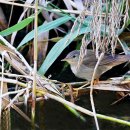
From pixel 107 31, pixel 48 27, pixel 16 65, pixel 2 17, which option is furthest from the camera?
pixel 2 17

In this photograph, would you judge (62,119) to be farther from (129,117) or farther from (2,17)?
(2,17)

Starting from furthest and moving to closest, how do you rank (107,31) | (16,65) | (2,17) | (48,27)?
(2,17), (48,27), (16,65), (107,31)

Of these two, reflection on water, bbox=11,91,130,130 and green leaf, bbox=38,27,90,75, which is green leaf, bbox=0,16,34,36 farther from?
reflection on water, bbox=11,91,130,130

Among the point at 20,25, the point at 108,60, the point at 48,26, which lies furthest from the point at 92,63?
the point at 20,25

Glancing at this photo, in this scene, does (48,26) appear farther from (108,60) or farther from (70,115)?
(70,115)

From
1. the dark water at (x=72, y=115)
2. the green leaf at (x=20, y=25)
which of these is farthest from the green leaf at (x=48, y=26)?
the dark water at (x=72, y=115)

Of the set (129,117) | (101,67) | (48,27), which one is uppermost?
(48,27)

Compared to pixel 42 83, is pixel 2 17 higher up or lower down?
higher up

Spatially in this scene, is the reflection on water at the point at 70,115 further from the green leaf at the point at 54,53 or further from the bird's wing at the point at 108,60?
the green leaf at the point at 54,53

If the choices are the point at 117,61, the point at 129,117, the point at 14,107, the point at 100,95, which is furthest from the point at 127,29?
the point at 14,107
